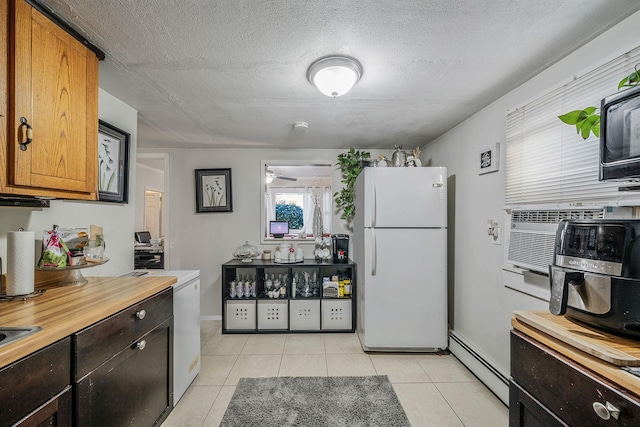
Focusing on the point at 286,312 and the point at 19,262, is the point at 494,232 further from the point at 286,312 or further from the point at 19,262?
the point at 19,262

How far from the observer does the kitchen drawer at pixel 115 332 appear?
1.09 meters

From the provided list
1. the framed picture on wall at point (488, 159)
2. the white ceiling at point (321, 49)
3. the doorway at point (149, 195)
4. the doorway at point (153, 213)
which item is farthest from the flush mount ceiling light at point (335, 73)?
the doorway at point (153, 213)

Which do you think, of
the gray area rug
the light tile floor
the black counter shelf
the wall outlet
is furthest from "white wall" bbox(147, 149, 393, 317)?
the wall outlet

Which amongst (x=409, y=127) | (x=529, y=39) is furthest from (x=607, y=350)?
(x=409, y=127)

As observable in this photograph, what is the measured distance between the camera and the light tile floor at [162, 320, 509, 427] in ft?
6.31

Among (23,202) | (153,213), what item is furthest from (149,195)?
(23,202)

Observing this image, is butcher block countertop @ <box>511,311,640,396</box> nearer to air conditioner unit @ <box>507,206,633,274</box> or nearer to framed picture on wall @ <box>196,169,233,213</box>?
air conditioner unit @ <box>507,206,633,274</box>

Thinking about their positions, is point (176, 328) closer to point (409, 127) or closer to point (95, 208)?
point (95, 208)

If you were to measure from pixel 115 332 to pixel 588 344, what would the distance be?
1787mm

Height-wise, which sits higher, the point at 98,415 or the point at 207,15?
the point at 207,15

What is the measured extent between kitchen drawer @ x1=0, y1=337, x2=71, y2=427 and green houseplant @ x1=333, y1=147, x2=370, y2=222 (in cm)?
294

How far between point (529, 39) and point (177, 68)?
6.20 ft

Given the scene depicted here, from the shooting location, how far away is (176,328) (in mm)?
1950

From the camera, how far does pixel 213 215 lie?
3701mm
